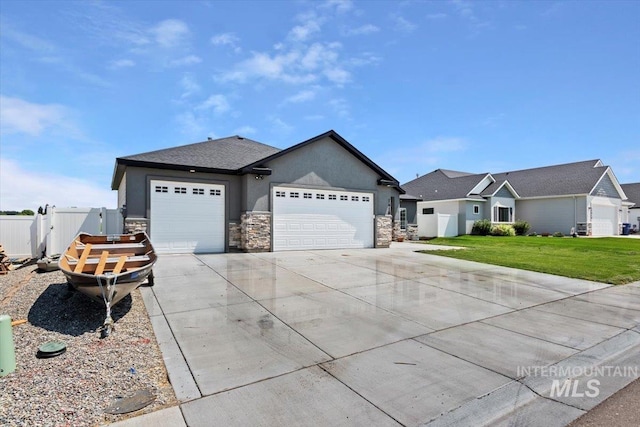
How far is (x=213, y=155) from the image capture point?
14.9 m

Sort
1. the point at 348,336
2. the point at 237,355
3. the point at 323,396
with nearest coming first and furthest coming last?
the point at 323,396, the point at 237,355, the point at 348,336

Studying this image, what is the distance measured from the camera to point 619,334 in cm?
518

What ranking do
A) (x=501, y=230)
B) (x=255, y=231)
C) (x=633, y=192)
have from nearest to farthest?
(x=255, y=231)
(x=501, y=230)
(x=633, y=192)

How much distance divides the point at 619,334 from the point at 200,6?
1230cm

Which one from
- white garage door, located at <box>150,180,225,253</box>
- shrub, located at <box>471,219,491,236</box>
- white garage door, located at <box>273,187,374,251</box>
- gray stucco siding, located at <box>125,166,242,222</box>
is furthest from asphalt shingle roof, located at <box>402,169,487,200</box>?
gray stucco siding, located at <box>125,166,242,222</box>

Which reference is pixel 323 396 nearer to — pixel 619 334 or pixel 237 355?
pixel 237 355

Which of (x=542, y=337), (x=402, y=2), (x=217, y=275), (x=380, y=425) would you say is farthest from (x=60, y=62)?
(x=542, y=337)

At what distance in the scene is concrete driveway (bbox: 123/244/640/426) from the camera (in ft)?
10.1

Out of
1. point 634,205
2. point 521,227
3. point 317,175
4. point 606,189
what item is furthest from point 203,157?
point 634,205

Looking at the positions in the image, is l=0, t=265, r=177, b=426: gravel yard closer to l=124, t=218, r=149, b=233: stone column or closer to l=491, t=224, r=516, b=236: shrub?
l=124, t=218, r=149, b=233: stone column

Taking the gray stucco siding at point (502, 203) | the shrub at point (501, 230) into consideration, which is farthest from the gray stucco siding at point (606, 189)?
the shrub at point (501, 230)

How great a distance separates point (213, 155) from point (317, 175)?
4879mm

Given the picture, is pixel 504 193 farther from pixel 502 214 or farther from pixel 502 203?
pixel 502 214

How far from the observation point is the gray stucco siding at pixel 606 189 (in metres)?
28.5
